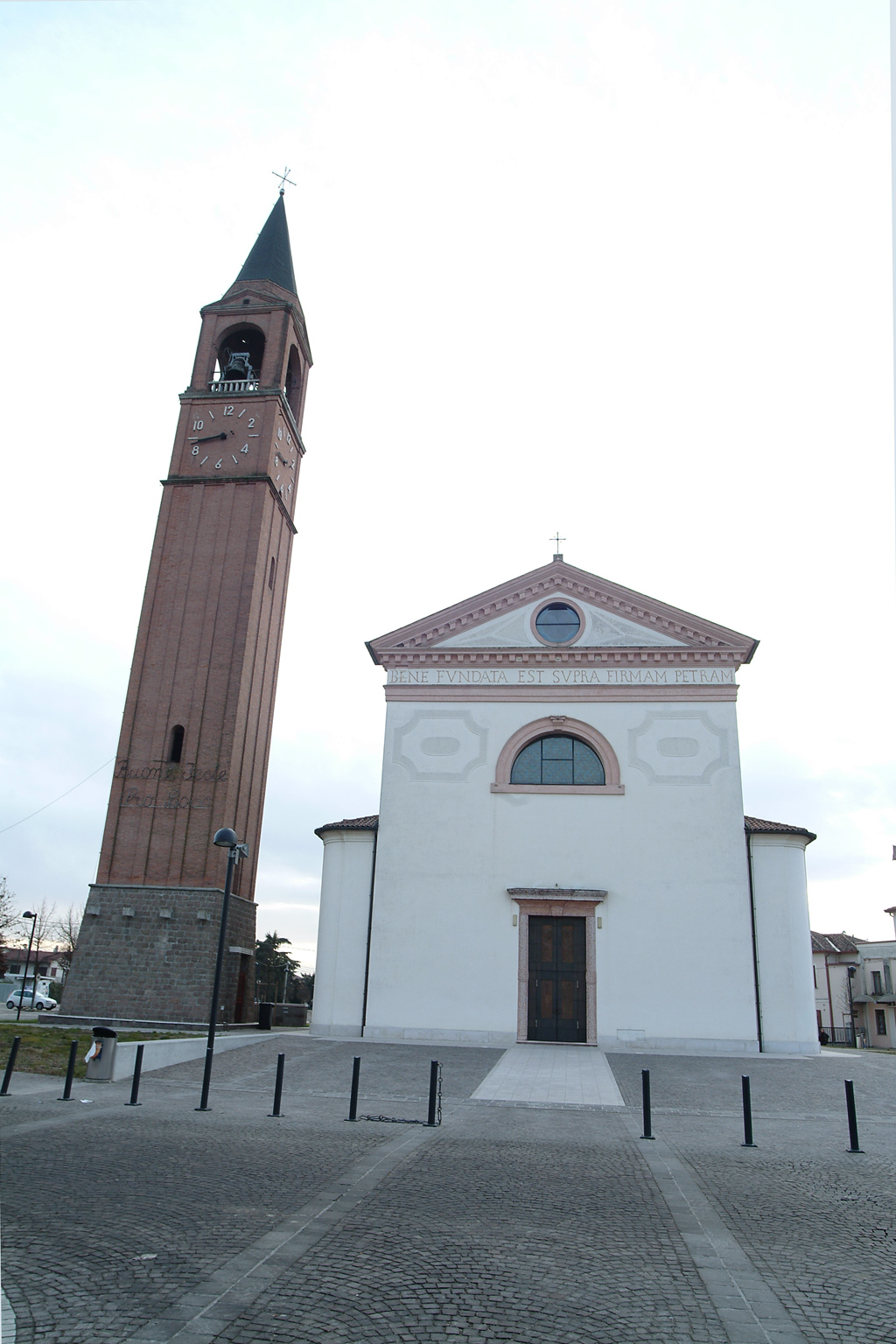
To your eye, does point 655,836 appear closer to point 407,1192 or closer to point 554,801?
point 554,801

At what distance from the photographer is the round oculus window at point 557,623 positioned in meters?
26.5

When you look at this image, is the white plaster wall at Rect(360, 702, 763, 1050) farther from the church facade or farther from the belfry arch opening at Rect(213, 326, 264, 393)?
the belfry arch opening at Rect(213, 326, 264, 393)

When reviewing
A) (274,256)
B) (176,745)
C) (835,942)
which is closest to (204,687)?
(176,745)

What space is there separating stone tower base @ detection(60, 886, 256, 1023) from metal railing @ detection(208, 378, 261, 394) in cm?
1742

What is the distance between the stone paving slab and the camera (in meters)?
13.8

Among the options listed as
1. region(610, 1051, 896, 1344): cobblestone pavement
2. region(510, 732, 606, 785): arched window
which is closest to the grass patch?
region(610, 1051, 896, 1344): cobblestone pavement

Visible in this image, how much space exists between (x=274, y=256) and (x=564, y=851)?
26541 millimetres

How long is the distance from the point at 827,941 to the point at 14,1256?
70.8 m

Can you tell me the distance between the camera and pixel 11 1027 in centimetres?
2052

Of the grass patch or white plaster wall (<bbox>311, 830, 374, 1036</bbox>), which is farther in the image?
white plaster wall (<bbox>311, 830, 374, 1036</bbox>)

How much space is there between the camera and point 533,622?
26578 millimetres

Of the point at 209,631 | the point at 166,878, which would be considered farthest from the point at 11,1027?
the point at 209,631

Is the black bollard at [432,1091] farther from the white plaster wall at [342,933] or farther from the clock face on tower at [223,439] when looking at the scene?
the clock face on tower at [223,439]

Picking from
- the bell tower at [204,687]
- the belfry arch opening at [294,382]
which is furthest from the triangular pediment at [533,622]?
the belfry arch opening at [294,382]
